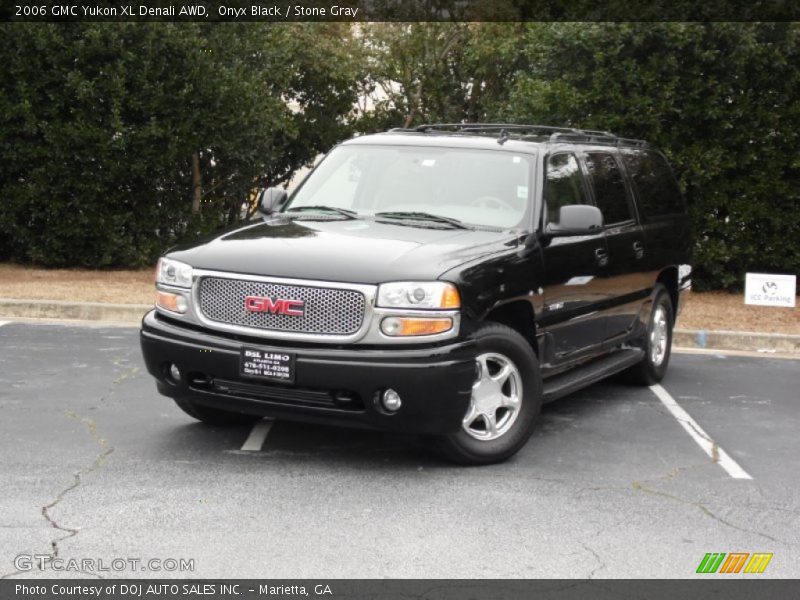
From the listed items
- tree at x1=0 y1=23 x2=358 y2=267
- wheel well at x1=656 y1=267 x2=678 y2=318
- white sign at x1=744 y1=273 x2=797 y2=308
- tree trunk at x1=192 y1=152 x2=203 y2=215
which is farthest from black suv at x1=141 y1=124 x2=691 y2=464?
tree trunk at x1=192 y1=152 x2=203 y2=215

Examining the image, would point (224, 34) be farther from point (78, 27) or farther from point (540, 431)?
point (540, 431)

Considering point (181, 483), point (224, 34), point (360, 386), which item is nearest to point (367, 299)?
point (360, 386)

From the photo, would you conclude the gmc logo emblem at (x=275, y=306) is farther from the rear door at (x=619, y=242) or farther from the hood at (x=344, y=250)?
the rear door at (x=619, y=242)

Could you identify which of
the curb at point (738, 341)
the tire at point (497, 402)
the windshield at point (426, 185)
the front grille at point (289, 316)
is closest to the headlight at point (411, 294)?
the front grille at point (289, 316)

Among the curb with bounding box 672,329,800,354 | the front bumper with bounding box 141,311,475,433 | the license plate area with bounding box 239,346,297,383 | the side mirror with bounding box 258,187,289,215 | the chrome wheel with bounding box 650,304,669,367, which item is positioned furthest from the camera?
the curb with bounding box 672,329,800,354

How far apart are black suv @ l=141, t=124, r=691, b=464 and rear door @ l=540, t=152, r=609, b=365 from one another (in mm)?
15

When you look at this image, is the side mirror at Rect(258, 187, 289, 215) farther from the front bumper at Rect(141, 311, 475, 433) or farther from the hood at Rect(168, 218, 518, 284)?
the front bumper at Rect(141, 311, 475, 433)

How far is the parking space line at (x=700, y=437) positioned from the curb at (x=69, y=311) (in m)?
5.67

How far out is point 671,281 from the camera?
9.62 m

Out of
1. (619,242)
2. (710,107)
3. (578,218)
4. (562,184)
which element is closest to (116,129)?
(710,107)

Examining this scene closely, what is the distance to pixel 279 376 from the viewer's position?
20.4ft

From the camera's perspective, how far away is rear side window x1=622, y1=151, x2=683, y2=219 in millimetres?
9031
